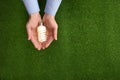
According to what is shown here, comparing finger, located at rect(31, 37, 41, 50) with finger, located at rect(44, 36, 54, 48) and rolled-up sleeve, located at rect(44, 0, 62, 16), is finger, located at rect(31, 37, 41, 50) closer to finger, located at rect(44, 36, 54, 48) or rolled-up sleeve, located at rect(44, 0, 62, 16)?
finger, located at rect(44, 36, 54, 48)

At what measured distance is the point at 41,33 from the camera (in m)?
1.54

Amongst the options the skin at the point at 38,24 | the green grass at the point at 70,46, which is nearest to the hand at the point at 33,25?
the skin at the point at 38,24

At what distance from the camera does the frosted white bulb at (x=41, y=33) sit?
60.3 inches

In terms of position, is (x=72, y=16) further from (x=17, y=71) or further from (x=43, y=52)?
(x=17, y=71)

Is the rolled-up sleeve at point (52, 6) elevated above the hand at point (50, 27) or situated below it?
above

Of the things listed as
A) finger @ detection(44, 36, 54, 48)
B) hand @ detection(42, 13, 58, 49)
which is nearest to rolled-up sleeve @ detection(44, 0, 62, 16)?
hand @ detection(42, 13, 58, 49)

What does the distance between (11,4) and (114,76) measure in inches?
30.4

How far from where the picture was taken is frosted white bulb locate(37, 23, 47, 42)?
5.03ft

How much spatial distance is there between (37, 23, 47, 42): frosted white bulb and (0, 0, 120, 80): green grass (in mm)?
168

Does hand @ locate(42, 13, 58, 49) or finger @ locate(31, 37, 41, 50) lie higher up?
hand @ locate(42, 13, 58, 49)

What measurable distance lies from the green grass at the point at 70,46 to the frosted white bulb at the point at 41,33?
168 mm

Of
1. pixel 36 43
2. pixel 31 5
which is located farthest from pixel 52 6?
pixel 36 43

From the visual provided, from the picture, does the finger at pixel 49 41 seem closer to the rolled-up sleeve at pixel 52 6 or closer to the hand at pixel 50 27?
the hand at pixel 50 27

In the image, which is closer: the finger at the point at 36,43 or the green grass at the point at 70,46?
the finger at the point at 36,43
